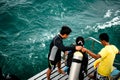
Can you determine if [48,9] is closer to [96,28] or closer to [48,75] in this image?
[96,28]

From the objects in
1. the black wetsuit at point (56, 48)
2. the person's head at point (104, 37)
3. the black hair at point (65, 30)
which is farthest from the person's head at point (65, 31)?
the person's head at point (104, 37)

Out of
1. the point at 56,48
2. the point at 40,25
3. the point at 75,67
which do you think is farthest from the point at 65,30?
the point at 40,25

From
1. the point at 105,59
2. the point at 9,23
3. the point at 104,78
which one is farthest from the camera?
the point at 9,23

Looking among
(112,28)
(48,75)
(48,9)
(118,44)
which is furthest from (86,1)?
(48,75)

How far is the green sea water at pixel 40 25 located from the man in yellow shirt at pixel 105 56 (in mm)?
6283

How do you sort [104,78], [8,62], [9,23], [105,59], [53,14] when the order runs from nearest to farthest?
1. [105,59]
2. [104,78]
3. [8,62]
4. [9,23]
5. [53,14]

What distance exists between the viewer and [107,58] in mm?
5238

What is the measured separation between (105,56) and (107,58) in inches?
4.7

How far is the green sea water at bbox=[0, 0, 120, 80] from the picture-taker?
40.3 ft

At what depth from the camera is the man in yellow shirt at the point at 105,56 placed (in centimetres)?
512

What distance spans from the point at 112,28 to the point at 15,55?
7979 millimetres

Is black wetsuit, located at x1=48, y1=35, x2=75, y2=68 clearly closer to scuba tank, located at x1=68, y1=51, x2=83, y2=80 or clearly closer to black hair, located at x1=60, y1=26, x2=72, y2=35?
black hair, located at x1=60, y1=26, x2=72, y2=35

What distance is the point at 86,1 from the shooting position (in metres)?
19.5

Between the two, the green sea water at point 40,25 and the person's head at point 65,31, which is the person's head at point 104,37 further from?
the green sea water at point 40,25
